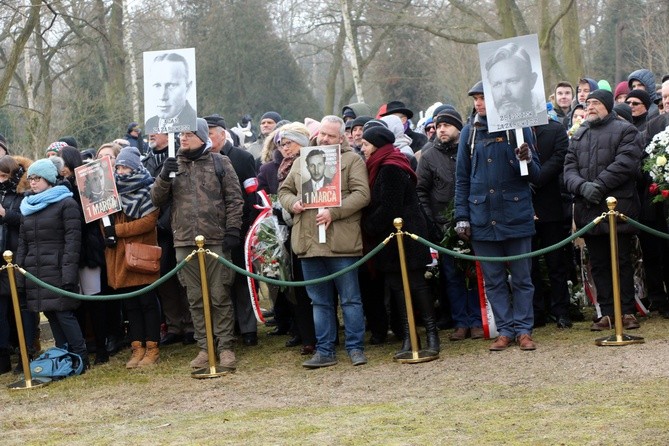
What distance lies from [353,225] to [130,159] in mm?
2334

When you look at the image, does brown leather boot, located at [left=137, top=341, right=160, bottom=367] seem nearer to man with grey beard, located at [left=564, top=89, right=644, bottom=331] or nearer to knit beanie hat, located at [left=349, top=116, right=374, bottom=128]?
knit beanie hat, located at [left=349, top=116, right=374, bottom=128]

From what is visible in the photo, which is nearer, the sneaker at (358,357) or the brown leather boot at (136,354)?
the sneaker at (358,357)

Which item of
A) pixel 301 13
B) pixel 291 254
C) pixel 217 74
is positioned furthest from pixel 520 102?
pixel 301 13

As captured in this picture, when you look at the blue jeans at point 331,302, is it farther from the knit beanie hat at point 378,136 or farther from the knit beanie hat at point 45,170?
the knit beanie hat at point 45,170

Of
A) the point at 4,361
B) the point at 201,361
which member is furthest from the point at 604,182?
the point at 4,361

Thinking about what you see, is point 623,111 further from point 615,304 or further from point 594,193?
point 615,304

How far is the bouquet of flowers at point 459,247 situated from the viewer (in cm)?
1045

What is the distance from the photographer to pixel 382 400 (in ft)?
27.6

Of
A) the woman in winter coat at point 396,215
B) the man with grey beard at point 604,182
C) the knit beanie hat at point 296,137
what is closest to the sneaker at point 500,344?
the woman in winter coat at point 396,215

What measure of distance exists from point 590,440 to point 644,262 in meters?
4.47

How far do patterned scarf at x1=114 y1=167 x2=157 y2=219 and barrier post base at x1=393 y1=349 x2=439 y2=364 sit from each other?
2.73m

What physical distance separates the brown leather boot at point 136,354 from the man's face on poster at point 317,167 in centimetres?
259

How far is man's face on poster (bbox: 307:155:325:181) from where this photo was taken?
959cm

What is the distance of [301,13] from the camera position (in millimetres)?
40875
